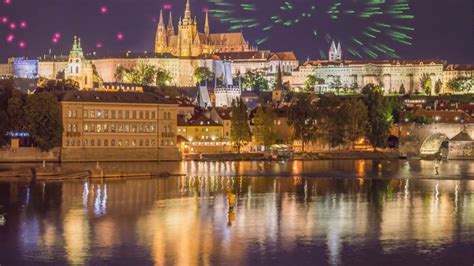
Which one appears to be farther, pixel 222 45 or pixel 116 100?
pixel 222 45

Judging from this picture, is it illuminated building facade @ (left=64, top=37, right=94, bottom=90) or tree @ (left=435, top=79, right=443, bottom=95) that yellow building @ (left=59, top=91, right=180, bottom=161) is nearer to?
illuminated building facade @ (left=64, top=37, right=94, bottom=90)

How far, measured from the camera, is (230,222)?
22.4m

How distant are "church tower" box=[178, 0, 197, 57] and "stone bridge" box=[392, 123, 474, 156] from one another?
7064cm

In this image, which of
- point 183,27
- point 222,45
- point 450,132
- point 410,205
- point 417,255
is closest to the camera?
point 417,255

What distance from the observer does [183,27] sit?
127750mm

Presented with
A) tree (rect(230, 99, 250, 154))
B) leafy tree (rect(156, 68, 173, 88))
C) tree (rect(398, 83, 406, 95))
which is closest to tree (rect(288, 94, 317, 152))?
tree (rect(230, 99, 250, 154))

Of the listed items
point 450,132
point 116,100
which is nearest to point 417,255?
point 116,100

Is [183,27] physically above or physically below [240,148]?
above

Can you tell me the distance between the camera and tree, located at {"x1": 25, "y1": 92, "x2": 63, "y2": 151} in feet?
146

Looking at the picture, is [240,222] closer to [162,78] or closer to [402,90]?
[162,78]

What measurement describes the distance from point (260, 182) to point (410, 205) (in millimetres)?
8501

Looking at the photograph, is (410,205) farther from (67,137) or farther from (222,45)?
(222,45)

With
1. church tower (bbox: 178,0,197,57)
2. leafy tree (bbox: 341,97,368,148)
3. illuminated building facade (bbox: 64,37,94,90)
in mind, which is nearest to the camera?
leafy tree (bbox: 341,97,368,148)

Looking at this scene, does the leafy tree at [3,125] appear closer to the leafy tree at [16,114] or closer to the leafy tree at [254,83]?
the leafy tree at [16,114]
